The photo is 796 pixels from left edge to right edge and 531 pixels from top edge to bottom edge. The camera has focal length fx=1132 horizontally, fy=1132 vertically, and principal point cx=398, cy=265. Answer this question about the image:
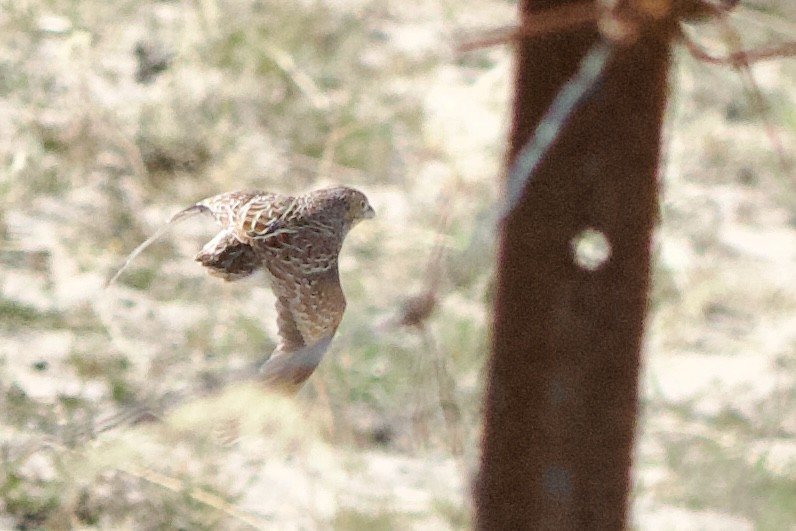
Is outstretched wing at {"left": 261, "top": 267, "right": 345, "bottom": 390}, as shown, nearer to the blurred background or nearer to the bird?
the bird

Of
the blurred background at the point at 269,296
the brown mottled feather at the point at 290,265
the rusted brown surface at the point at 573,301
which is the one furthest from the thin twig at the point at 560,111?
the blurred background at the point at 269,296

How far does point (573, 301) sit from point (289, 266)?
194mm

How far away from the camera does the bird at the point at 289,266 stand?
0.39 meters

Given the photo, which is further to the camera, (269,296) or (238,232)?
(269,296)

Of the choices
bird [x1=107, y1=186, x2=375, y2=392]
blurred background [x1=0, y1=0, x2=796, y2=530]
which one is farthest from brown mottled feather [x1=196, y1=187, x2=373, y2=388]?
blurred background [x1=0, y1=0, x2=796, y2=530]

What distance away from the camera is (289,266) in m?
0.39

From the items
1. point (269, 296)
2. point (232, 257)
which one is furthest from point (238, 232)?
point (269, 296)

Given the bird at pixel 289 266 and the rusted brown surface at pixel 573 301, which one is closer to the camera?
the bird at pixel 289 266

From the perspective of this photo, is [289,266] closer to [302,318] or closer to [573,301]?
[302,318]

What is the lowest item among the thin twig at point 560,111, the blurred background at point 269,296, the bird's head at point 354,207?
the bird's head at point 354,207

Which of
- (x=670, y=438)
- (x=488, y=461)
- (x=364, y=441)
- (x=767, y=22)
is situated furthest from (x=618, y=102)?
(x=670, y=438)

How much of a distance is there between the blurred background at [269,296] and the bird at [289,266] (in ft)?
1.16

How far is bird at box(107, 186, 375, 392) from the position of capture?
388 millimetres

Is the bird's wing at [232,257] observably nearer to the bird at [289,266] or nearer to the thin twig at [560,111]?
the bird at [289,266]
